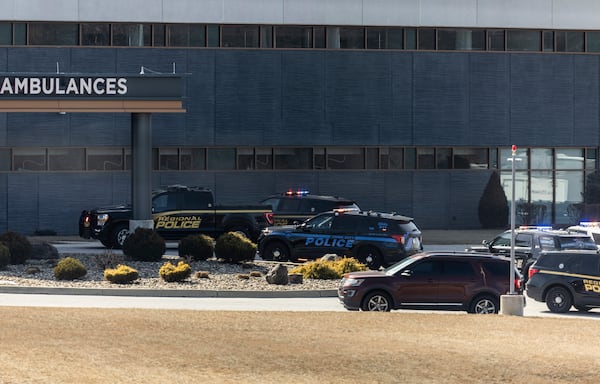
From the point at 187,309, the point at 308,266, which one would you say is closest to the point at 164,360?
the point at 187,309

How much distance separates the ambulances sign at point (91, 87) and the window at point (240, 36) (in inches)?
665

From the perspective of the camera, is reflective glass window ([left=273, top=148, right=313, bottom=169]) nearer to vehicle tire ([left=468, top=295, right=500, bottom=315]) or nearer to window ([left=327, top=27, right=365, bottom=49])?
window ([left=327, top=27, right=365, bottom=49])

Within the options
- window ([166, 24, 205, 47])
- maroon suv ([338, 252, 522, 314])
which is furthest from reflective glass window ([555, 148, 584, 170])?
maroon suv ([338, 252, 522, 314])

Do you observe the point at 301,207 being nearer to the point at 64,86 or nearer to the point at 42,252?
the point at 64,86

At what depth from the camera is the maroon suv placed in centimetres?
2741

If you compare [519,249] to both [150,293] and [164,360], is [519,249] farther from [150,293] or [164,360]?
[164,360]

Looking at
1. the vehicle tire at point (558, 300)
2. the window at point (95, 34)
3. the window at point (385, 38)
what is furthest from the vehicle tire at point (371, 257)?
the window at point (95, 34)

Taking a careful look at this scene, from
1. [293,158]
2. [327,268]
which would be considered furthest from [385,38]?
[327,268]

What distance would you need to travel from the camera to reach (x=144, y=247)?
120 feet

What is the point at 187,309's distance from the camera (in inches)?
1051

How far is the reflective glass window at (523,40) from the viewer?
5975 cm

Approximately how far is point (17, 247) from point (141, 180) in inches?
213

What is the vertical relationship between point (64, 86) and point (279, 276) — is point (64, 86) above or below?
above

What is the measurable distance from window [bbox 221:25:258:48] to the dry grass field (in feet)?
109
